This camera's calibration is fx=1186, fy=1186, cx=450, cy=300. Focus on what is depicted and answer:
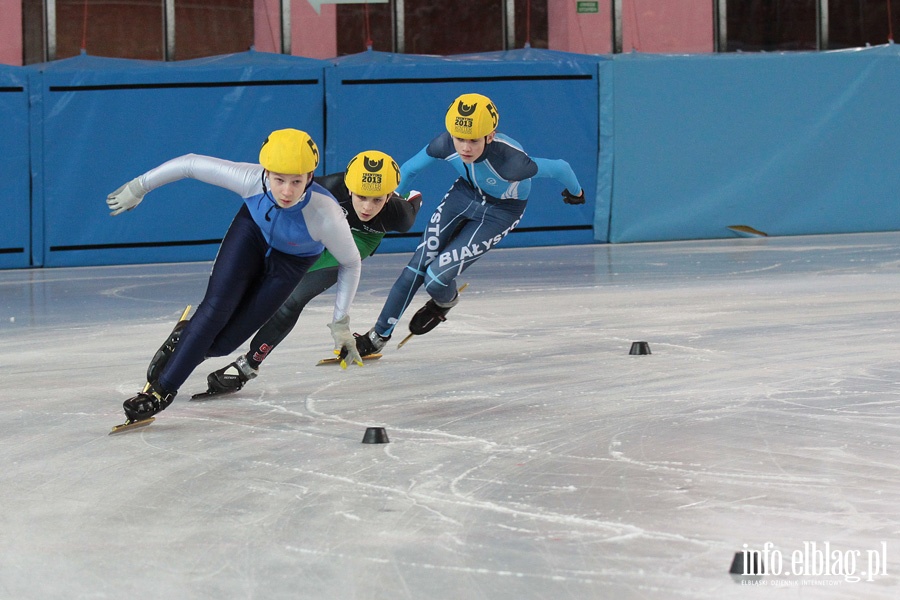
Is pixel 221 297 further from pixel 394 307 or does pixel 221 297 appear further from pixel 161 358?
pixel 394 307

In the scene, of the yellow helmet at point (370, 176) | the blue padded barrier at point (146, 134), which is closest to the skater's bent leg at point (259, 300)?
the yellow helmet at point (370, 176)

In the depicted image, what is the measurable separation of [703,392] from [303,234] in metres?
1.70

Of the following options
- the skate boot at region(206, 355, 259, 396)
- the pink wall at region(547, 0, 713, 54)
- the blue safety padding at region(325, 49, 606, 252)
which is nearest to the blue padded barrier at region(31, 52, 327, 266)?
the blue safety padding at region(325, 49, 606, 252)

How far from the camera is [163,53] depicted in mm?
11906

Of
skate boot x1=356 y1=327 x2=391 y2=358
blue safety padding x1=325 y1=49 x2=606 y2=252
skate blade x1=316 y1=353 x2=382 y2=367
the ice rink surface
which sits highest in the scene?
blue safety padding x1=325 y1=49 x2=606 y2=252

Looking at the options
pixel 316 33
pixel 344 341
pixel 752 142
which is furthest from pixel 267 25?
pixel 344 341

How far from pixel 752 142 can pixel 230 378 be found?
8.37m

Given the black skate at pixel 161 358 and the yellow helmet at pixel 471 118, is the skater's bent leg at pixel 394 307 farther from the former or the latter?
the black skate at pixel 161 358

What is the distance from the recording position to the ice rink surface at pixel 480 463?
2631 millimetres

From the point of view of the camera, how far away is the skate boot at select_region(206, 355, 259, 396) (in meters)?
4.78

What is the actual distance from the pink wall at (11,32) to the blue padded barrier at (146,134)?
1.56 meters

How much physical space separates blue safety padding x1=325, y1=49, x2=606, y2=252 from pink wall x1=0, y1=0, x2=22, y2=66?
3328 millimetres

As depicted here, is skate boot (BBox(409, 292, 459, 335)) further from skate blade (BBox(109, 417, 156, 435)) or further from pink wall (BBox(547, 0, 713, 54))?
pink wall (BBox(547, 0, 713, 54))

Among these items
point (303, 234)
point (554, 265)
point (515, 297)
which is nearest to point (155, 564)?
point (303, 234)
